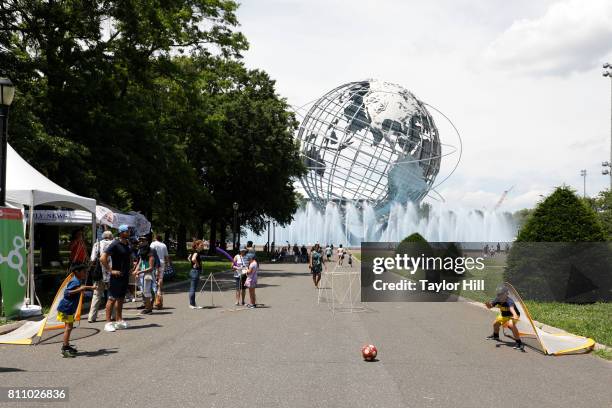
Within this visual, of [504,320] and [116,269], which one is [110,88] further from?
[504,320]

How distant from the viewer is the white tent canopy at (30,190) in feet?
45.4

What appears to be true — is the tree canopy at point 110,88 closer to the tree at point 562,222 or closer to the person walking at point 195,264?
the person walking at point 195,264

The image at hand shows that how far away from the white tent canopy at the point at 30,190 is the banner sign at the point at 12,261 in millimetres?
781

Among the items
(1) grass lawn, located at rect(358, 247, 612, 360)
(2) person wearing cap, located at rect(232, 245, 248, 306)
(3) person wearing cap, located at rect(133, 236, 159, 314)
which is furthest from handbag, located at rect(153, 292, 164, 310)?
(1) grass lawn, located at rect(358, 247, 612, 360)

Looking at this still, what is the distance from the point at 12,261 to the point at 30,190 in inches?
74.1

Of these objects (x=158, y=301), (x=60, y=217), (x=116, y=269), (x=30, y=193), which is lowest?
(x=158, y=301)

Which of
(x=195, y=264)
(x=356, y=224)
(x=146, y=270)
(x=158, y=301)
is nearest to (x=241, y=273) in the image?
(x=195, y=264)

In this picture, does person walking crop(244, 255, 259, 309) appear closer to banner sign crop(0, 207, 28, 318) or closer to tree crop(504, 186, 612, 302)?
banner sign crop(0, 207, 28, 318)

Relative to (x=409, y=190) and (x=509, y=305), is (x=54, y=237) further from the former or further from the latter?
(x=409, y=190)

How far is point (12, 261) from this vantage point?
1275 centimetres

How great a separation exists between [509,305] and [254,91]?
4187cm

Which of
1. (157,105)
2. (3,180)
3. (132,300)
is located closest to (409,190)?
(157,105)

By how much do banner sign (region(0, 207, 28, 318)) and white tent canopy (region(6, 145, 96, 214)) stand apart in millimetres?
781

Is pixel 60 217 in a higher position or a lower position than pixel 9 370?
higher
